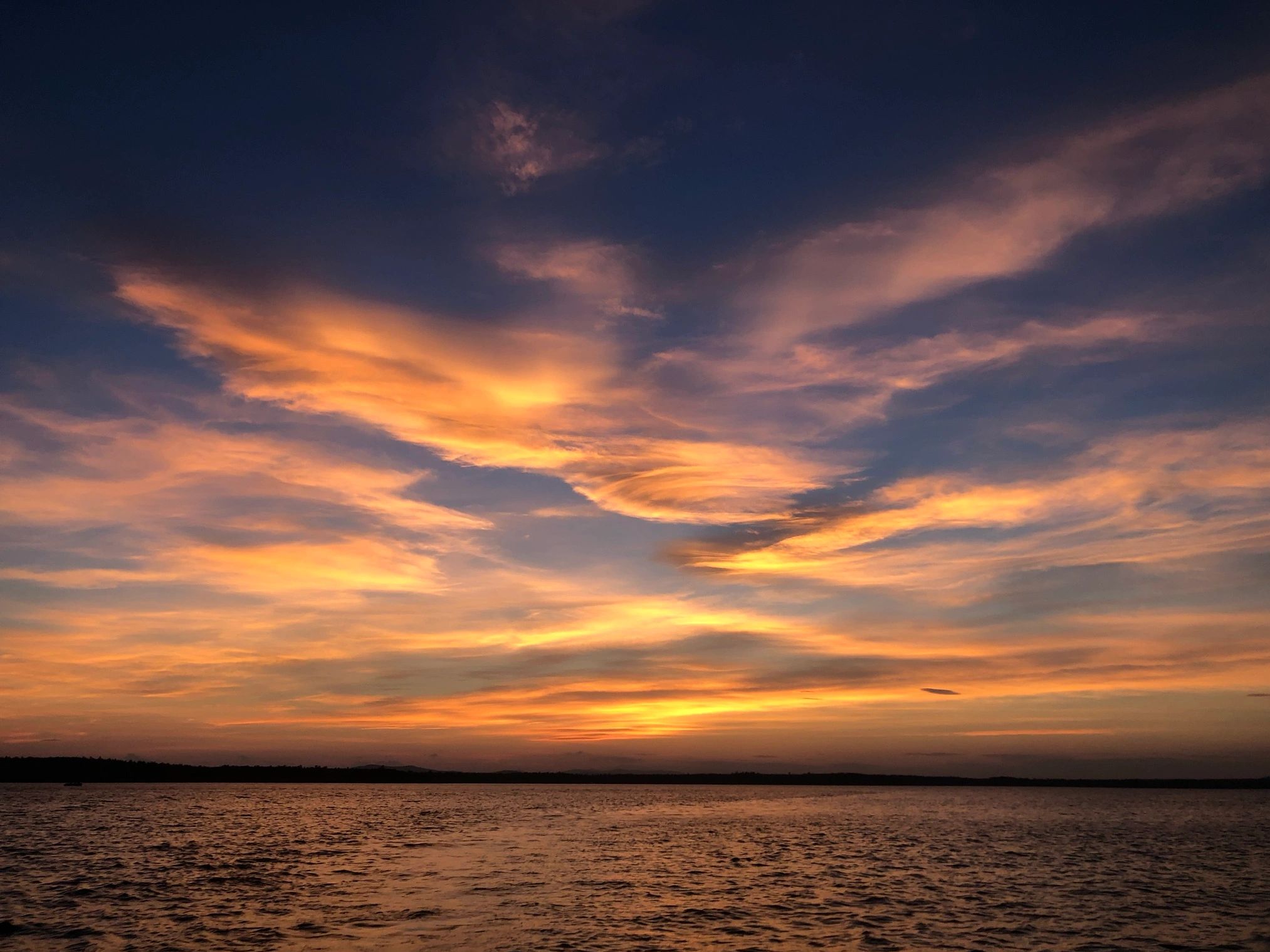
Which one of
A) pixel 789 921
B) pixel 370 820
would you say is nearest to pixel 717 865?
pixel 789 921

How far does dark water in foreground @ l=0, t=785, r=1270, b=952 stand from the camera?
112 ft

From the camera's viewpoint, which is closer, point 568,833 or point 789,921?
point 789,921

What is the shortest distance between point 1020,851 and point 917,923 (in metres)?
45.3

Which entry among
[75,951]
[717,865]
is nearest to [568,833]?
[717,865]

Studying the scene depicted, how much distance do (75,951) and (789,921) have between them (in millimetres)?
27385

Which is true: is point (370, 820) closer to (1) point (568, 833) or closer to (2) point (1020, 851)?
(1) point (568, 833)

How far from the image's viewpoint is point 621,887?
47.8m

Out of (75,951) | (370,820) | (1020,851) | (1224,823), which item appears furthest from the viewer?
(1224,823)

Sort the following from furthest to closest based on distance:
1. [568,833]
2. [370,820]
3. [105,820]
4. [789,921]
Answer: [370,820] → [105,820] → [568,833] → [789,921]

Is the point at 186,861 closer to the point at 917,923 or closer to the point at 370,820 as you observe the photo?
the point at 917,923

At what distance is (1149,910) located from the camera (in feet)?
141

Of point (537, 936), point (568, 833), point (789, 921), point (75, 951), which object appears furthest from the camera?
A: point (568, 833)

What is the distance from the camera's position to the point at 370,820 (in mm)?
116500

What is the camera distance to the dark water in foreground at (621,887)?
3419 centimetres
